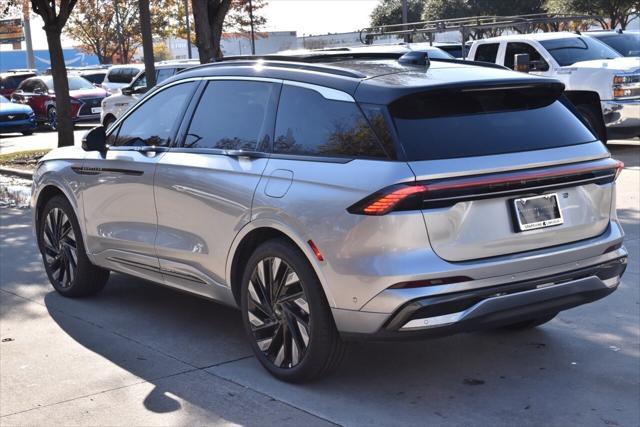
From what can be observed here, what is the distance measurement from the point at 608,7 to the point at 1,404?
33.5 metres

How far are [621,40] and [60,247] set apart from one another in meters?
13.6

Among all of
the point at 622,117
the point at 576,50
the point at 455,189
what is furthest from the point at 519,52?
the point at 455,189

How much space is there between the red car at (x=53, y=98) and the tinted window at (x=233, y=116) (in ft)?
74.9

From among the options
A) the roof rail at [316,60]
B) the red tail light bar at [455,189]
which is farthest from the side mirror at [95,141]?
the red tail light bar at [455,189]

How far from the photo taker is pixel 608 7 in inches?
1374

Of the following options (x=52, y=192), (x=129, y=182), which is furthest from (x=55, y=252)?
(x=129, y=182)

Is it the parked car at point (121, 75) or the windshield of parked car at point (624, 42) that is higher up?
the windshield of parked car at point (624, 42)

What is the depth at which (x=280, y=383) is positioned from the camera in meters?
5.24

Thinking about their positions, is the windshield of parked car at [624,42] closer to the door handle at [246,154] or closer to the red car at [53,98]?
the door handle at [246,154]

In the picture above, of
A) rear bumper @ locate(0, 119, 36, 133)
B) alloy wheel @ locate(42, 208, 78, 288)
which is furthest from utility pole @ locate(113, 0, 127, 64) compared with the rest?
alloy wheel @ locate(42, 208, 78, 288)

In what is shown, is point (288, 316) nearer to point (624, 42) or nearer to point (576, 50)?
point (576, 50)

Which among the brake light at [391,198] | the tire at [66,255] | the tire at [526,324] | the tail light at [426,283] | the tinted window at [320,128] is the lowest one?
the tire at [526,324]

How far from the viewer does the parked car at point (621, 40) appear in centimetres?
1755

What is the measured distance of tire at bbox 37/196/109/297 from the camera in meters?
7.12
